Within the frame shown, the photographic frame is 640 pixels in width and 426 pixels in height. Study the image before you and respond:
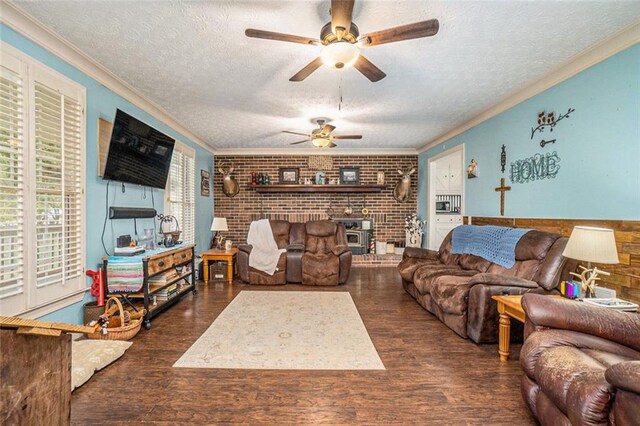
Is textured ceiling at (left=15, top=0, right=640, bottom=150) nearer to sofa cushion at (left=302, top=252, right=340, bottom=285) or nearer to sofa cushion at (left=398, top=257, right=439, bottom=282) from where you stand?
sofa cushion at (left=398, top=257, right=439, bottom=282)

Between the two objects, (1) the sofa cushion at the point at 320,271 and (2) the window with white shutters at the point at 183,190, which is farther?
(1) the sofa cushion at the point at 320,271

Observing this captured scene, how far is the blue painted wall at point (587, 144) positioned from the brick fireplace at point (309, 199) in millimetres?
2825

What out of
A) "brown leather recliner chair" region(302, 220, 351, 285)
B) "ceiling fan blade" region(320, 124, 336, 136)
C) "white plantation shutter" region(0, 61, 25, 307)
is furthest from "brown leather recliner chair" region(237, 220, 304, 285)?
"white plantation shutter" region(0, 61, 25, 307)

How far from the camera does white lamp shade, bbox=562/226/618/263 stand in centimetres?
184

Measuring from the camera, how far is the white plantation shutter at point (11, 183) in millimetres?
1868

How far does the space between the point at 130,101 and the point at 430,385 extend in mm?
4102

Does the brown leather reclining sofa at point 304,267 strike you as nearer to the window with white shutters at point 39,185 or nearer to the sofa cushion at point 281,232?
the sofa cushion at point 281,232

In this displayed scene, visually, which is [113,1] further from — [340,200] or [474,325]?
[340,200]

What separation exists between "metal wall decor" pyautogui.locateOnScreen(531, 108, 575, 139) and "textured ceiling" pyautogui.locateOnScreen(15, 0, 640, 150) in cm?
39

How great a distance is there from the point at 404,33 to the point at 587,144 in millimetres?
2035

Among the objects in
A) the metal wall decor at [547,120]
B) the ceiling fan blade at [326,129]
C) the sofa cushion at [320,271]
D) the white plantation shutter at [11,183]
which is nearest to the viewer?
the white plantation shutter at [11,183]

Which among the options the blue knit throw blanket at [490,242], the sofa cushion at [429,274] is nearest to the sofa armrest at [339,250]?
the sofa cushion at [429,274]

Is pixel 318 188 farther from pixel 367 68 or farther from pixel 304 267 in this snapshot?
pixel 367 68

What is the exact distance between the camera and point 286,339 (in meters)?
2.59
